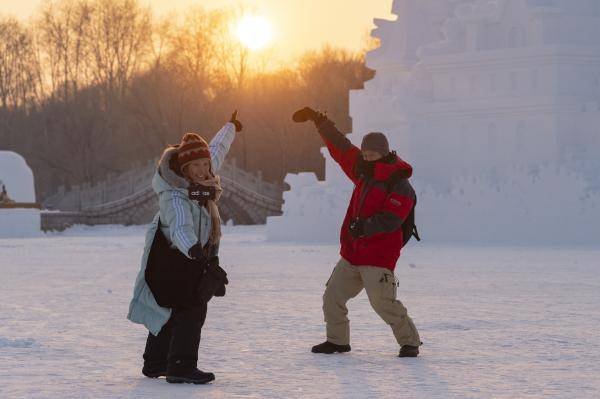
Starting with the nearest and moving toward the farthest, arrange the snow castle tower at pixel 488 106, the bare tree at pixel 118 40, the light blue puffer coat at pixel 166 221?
1. the light blue puffer coat at pixel 166 221
2. the snow castle tower at pixel 488 106
3. the bare tree at pixel 118 40

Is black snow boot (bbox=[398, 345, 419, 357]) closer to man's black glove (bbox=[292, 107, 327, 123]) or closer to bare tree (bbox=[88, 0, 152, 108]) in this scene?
man's black glove (bbox=[292, 107, 327, 123])

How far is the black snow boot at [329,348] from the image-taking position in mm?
8406

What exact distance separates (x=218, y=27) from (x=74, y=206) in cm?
1456

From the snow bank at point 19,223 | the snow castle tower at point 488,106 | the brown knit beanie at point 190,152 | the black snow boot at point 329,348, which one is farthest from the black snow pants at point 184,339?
the snow bank at point 19,223

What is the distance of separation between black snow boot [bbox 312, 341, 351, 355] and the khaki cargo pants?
1.0 inches

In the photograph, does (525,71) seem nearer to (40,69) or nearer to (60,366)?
(60,366)

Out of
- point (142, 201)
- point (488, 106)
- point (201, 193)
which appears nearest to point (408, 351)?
point (201, 193)

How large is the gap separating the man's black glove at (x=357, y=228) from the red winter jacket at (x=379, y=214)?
3cm

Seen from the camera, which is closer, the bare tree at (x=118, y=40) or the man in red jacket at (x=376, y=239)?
the man in red jacket at (x=376, y=239)

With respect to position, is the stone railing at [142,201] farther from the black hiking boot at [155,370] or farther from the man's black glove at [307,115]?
the black hiking boot at [155,370]

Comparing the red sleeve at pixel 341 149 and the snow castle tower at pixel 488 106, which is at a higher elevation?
the snow castle tower at pixel 488 106

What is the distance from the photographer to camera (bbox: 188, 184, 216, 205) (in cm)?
698

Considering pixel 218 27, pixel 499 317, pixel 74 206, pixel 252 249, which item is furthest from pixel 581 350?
pixel 218 27

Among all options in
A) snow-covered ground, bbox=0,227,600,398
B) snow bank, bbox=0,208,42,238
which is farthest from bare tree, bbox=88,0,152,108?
snow-covered ground, bbox=0,227,600,398
